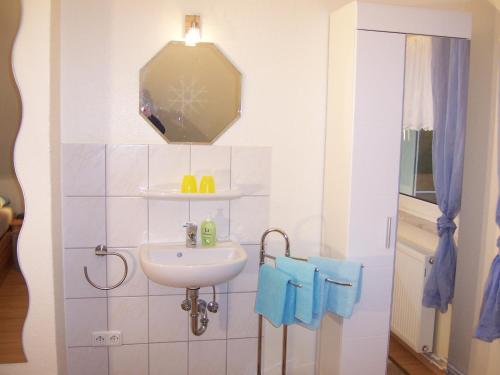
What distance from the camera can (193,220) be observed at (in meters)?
2.50

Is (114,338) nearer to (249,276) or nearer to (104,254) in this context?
(104,254)

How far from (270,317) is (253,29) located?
149 cm

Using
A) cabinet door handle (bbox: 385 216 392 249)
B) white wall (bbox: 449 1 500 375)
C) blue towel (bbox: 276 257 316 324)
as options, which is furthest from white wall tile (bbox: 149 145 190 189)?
white wall (bbox: 449 1 500 375)

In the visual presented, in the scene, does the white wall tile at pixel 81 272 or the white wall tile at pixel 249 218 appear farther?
the white wall tile at pixel 249 218

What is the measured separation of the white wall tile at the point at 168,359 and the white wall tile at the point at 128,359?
0.04 m

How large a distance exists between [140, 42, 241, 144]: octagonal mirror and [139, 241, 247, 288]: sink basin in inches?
22.5

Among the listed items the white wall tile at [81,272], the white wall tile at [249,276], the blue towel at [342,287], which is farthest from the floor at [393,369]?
the white wall tile at [81,272]

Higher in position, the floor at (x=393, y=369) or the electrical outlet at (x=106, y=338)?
the electrical outlet at (x=106, y=338)

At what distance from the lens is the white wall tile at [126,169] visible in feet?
7.83

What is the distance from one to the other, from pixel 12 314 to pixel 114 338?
549 mm

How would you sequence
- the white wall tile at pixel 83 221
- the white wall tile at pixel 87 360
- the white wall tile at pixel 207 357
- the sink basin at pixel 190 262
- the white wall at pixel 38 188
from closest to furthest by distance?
the white wall at pixel 38 188 → the sink basin at pixel 190 262 → the white wall tile at pixel 83 221 → the white wall tile at pixel 87 360 → the white wall tile at pixel 207 357

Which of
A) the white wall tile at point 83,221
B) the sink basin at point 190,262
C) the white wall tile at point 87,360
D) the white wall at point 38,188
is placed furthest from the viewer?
the white wall tile at point 87,360

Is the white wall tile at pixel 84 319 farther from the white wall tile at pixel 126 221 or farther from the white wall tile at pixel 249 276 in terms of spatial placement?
the white wall tile at pixel 249 276

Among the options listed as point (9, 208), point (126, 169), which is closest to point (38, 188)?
point (9, 208)
